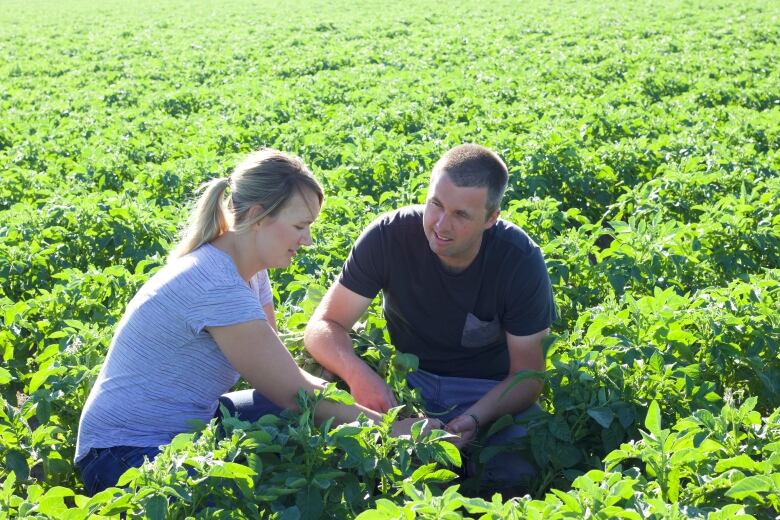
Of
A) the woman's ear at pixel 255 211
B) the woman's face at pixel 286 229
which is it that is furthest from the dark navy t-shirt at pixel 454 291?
the woman's ear at pixel 255 211

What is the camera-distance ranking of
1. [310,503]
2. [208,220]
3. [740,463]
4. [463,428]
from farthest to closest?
[463,428] < [208,220] < [310,503] < [740,463]

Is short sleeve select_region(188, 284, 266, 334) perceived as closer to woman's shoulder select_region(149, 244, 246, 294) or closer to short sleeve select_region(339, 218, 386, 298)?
woman's shoulder select_region(149, 244, 246, 294)

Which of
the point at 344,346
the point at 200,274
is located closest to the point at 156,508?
the point at 200,274

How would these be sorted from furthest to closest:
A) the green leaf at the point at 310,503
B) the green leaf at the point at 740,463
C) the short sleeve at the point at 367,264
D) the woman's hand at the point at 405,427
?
the short sleeve at the point at 367,264 < the woman's hand at the point at 405,427 < the green leaf at the point at 310,503 < the green leaf at the point at 740,463

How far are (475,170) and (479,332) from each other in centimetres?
70

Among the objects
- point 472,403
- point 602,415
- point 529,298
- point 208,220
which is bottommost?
point 472,403

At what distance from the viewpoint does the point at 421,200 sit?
559cm

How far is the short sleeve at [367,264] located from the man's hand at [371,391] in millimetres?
386

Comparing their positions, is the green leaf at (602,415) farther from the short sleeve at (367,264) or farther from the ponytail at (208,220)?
the ponytail at (208,220)

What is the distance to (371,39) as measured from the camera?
757 inches

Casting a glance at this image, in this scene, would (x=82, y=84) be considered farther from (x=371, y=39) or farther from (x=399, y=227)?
(x=399, y=227)

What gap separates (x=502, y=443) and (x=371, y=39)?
16.8 meters

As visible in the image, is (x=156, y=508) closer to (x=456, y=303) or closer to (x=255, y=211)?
(x=255, y=211)

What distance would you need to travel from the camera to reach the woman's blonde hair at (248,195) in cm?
306
